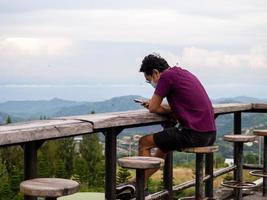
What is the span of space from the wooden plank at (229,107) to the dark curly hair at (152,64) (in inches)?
39.9

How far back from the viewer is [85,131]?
146 inches

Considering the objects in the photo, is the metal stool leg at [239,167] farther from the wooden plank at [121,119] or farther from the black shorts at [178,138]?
the wooden plank at [121,119]

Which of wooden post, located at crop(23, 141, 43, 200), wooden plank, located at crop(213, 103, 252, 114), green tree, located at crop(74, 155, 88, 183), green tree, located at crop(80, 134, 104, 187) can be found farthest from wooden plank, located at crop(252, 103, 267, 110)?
green tree, located at crop(80, 134, 104, 187)

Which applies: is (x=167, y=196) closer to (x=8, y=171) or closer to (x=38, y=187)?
(x=38, y=187)

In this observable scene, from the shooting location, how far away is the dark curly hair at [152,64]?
4902 mm

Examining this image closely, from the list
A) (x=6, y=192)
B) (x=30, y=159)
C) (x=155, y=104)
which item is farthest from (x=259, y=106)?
(x=6, y=192)

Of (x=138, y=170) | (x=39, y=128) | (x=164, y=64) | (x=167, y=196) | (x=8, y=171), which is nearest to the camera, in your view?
(x=39, y=128)

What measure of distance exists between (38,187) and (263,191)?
4.47 m

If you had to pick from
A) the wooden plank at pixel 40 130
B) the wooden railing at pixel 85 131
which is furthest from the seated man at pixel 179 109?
the wooden plank at pixel 40 130

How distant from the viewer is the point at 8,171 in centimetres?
4622

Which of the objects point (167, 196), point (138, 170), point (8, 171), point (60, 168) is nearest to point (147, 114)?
point (138, 170)

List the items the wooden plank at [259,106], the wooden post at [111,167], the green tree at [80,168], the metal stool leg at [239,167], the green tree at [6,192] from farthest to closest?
the green tree at [80,168], the green tree at [6,192], the wooden plank at [259,106], the metal stool leg at [239,167], the wooden post at [111,167]

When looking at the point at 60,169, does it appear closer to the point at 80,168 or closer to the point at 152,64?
the point at 80,168

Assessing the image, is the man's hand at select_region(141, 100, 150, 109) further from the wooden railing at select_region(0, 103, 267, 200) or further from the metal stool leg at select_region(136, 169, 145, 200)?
the metal stool leg at select_region(136, 169, 145, 200)
